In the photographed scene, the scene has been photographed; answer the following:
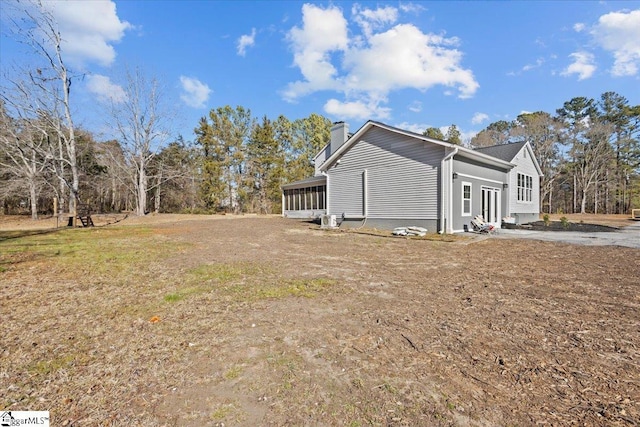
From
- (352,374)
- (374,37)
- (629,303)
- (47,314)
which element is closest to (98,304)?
(47,314)

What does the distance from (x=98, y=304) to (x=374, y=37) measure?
61.6 feet

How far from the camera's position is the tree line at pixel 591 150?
32969mm

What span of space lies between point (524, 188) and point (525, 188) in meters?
0.24

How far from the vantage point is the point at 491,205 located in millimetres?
15242

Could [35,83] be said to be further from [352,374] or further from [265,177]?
[352,374]

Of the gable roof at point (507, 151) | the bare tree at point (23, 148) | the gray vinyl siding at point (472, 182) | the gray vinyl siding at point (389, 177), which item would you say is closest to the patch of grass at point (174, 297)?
the gray vinyl siding at point (389, 177)

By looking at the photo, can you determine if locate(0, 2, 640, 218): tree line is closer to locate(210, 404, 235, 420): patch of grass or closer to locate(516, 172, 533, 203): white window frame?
locate(516, 172, 533, 203): white window frame

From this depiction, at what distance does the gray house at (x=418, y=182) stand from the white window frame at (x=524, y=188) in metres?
0.07

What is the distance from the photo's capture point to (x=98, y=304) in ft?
13.6

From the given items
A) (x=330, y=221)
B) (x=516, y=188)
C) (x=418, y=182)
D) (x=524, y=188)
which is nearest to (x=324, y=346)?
(x=418, y=182)

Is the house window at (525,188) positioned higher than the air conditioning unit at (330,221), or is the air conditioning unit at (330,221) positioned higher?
the house window at (525,188)

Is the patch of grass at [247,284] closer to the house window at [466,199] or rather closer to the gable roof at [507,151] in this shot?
the house window at [466,199]

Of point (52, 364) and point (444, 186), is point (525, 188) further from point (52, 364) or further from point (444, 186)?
point (52, 364)

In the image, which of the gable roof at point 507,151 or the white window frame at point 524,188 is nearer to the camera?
the gable roof at point 507,151
